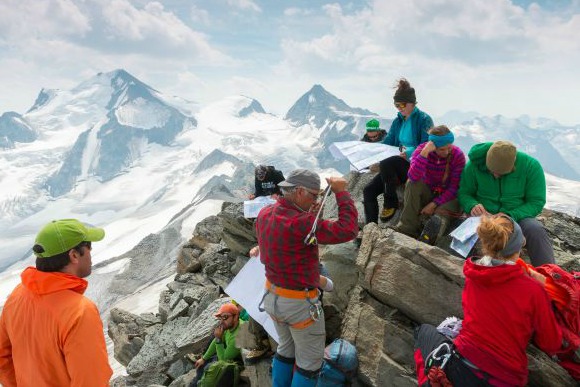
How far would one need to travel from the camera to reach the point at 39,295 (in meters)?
4.94

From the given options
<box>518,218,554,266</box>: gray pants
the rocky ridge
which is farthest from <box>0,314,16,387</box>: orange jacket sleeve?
<box>518,218,554,266</box>: gray pants

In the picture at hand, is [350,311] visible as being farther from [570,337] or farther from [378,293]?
[570,337]

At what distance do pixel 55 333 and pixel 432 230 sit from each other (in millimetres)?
7831

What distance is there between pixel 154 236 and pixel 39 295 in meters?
151

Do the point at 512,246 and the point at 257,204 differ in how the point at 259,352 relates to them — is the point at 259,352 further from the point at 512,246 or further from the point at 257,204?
the point at 512,246

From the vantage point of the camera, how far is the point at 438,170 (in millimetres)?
9445

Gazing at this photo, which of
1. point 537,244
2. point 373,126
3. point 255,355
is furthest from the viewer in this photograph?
point 373,126

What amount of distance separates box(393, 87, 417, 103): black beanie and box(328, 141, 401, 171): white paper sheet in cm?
139

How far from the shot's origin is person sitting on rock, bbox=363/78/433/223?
35.0 ft

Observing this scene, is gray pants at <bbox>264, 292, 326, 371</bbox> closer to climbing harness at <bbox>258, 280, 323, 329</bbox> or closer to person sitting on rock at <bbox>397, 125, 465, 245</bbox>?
climbing harness at <bbox>258, 280, 323, 329</bbox>

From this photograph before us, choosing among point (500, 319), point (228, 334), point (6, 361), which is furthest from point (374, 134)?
point (6, 361)

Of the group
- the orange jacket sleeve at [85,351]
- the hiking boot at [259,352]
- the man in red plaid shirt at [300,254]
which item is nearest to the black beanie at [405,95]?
the man in red plaid shirt at [300,254]

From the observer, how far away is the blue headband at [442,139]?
883 cm

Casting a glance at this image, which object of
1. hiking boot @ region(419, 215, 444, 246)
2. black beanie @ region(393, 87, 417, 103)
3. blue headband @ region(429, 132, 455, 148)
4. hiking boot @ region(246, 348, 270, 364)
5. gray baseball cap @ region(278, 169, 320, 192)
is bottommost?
hiking boot @ region(246, 348, 270, 364)
